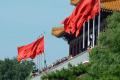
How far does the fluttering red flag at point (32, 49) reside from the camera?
55438mm

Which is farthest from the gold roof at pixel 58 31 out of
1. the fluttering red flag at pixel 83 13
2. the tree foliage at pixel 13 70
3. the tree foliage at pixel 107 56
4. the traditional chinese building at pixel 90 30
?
the tree foliage at pixel 13 70

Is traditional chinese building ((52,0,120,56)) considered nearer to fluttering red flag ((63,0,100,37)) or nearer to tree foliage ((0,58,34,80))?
fluttering red flag ((63,0,100,37))

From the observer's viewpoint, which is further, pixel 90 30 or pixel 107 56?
pixel 90 30

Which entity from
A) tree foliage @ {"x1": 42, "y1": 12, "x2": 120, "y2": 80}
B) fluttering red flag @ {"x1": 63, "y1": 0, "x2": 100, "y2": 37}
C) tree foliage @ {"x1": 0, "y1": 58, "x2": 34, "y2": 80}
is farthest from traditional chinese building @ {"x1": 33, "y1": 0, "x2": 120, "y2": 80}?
tree foliage @ {"x1": 0, "y1": 58, "x2": 34, "y2": 80}

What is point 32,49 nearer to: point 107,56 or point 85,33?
point 85,33

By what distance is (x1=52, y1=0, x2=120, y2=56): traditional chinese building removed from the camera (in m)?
45.5

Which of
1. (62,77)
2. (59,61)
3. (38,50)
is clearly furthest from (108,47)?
(38,50)

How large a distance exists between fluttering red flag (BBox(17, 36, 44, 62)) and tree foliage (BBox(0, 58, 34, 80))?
1477 inches

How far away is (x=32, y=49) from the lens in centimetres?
5672

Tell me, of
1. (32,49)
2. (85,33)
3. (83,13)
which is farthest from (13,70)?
(83,13)

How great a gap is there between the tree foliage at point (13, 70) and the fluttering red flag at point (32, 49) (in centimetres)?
3751

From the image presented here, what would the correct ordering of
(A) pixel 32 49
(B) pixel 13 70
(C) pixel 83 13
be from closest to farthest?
(C) pixel 83 13, (A) pixel 32 49, (B) pixel 13 70

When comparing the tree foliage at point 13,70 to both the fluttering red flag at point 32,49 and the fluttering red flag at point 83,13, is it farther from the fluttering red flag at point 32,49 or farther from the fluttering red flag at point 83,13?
the fluttering red flag at point 83,13

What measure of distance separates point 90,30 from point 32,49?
289 inches
